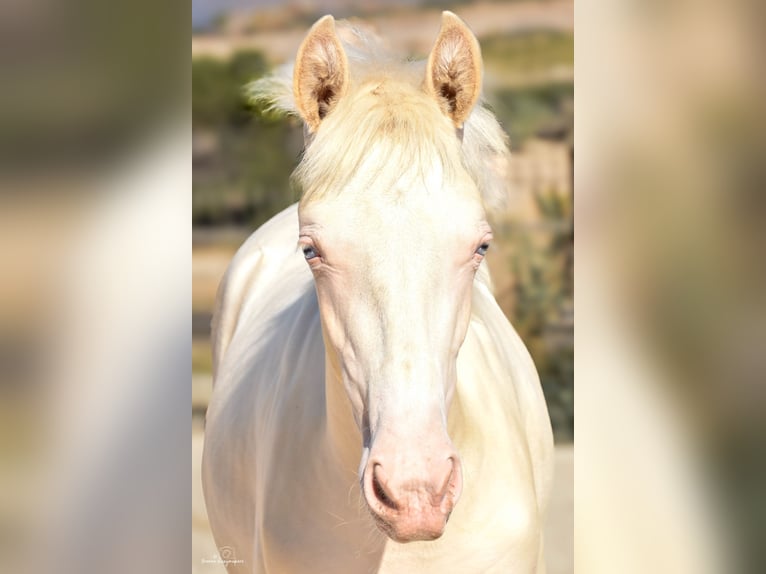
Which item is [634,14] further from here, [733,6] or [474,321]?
[474,321]

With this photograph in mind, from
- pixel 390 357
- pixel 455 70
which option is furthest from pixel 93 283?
pixel 455 70

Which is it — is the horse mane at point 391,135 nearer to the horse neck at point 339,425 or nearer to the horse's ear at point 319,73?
the horse's ear at point 319,73

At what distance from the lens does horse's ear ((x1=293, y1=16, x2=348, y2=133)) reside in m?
1.13

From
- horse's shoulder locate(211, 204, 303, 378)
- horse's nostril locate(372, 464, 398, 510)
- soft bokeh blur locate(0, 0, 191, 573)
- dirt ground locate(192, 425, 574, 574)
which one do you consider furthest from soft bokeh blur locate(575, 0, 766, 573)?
dirt ground locate(192, 425, 574, 574)

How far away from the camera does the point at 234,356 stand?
2.08 metres

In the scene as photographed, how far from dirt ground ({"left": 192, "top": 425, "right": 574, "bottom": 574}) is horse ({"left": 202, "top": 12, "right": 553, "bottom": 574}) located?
160 centimetres

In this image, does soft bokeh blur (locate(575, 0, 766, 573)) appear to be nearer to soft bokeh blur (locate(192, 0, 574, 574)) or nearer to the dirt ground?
the dirt ground

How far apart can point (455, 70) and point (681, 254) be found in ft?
2.24

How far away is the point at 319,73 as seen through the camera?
3.87ft

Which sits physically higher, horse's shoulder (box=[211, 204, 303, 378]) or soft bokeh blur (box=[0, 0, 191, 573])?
soft bokeh blur (box=[0, 0, 191, 573])

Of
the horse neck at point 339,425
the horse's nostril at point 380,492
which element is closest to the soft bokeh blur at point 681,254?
the horse's nostril at point 380,492

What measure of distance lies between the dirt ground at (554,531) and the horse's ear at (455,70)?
2.18 meters

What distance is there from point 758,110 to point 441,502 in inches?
22.8

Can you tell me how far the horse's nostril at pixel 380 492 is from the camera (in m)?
0.95
